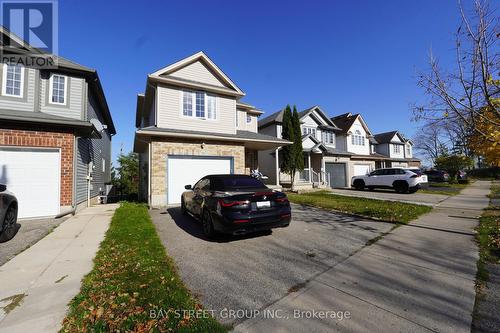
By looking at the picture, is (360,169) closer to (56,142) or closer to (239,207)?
(239,207)

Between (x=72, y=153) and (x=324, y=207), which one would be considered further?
(x=324, y=207)

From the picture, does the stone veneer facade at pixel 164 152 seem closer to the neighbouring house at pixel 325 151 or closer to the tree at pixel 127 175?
the neighbouring house at pixel 325 151

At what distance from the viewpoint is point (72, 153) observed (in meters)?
9.30

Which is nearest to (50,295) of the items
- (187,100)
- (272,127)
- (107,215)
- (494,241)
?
(107,215)

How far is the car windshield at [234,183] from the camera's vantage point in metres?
6.12

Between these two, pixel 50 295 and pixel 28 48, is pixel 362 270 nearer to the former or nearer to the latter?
pixel 50 295

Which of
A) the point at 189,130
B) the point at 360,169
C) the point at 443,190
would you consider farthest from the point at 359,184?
the point at 189,130

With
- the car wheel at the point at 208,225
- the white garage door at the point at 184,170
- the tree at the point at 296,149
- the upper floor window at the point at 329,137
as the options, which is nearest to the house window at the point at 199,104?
the white garage door at the point at 184,170

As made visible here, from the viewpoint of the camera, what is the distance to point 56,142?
898 centimetres

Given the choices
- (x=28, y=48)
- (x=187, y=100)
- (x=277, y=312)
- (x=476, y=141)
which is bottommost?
(x=277, y=312)

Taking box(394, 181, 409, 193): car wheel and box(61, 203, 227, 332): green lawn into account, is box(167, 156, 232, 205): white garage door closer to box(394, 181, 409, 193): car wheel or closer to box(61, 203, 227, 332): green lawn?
box(61, 203, 227, 332): green lawn

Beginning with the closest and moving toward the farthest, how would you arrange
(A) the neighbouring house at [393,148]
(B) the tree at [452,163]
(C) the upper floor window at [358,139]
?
(B) the tree at [452,163] < (C) the upper floor window at [358,139] < (A) the neighbouring house at [393,148]

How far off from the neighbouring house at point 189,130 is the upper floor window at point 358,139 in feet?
57.8

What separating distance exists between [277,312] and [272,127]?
20583 millimetres
